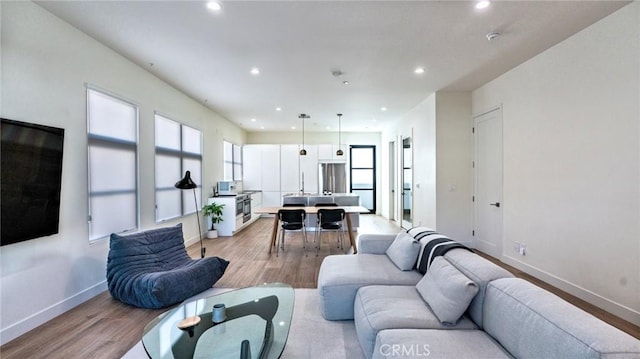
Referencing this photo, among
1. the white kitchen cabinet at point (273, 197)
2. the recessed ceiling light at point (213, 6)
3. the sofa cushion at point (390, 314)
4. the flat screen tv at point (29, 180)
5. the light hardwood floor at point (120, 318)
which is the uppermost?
the recessed ceiling light at point (213, 6)

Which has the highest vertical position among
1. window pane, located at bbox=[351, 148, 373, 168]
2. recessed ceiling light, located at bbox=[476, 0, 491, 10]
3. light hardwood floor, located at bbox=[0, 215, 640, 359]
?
recessed ceiling light, located at bbox=[476, 0, 491, 10]

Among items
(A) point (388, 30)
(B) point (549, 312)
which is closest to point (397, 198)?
(A) point (388, 30)

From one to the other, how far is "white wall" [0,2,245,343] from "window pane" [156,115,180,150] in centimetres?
78

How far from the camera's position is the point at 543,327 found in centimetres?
134

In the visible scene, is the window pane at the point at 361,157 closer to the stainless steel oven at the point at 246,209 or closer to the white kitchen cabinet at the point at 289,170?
the white kitchen cabinet at the point at 289,170

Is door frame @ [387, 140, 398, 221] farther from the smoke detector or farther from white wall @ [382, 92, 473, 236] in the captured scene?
the smoke detector

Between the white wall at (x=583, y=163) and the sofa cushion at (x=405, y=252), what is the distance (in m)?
1.99

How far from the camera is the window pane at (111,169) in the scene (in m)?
3.24

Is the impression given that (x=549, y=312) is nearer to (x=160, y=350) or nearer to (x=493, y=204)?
(x=160, y=350)

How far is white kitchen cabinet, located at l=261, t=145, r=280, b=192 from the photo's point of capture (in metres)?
9.24

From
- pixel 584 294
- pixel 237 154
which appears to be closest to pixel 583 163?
pixel 584 294

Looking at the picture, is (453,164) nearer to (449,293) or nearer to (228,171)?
(449,293)

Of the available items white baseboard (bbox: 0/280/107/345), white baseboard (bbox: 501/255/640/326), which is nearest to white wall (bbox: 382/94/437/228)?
white baseboard (bbox: 501/255/640/326)

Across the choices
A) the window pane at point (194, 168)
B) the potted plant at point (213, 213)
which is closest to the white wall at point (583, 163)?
the potted plant at point (213, 213)
